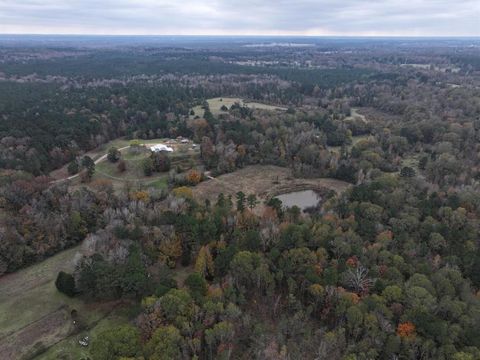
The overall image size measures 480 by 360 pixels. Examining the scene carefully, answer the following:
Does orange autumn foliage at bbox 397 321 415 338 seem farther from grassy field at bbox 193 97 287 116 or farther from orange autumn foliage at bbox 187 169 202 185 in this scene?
grassy field at bbox 193 97 287 116

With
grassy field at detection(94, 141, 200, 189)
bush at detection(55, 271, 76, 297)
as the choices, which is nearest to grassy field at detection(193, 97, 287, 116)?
grassy field at detection(94, 141, 200, 189)

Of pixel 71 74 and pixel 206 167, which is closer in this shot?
pixel 206 167

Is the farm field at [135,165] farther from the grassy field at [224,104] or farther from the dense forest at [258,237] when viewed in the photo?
the grassy field at [224,104]

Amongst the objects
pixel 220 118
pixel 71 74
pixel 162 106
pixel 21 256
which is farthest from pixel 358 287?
pixel 71 74

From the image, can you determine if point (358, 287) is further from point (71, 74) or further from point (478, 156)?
point (71, 74)

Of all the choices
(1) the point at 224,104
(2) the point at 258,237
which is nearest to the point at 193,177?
(2) the point at 258,237

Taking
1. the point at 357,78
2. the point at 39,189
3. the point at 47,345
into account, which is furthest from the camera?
the point at 357,78

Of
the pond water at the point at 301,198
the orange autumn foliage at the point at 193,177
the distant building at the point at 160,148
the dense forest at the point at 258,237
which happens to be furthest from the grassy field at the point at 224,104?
the pond water at the point at 301,198
